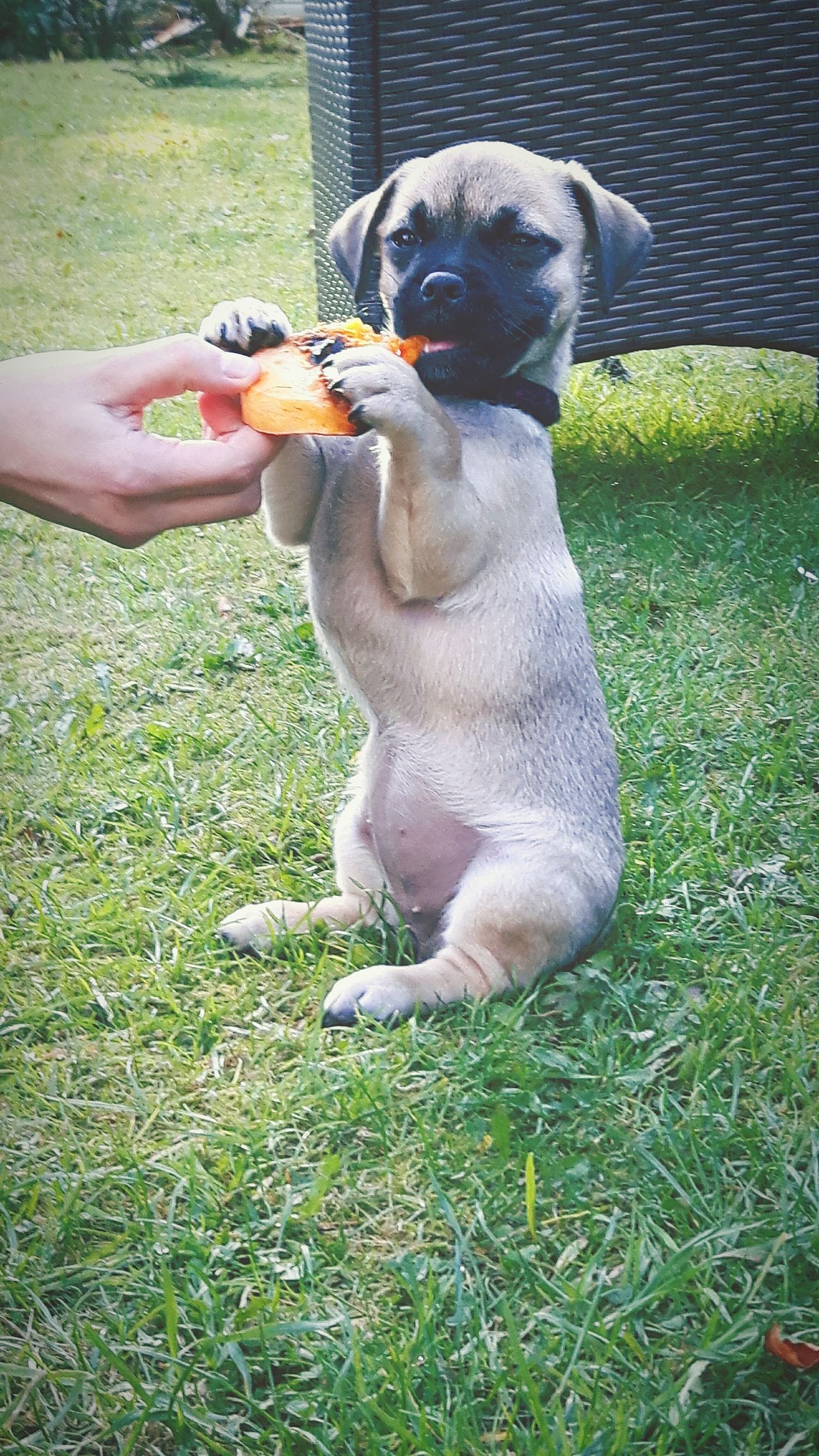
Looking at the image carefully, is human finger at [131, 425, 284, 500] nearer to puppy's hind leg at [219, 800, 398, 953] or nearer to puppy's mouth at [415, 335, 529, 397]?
puppy's mouth at [415, 335, 529, 397]

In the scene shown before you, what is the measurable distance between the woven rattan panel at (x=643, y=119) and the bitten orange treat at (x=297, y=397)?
3.42 ft

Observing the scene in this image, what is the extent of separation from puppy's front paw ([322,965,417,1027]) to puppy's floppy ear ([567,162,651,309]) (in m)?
0.95

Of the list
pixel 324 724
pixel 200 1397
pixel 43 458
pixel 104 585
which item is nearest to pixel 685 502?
pixel 324 724

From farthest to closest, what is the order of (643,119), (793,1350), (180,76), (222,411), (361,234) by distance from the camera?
(643,119), (180,76), (361,234), (222,411), (793,1350)

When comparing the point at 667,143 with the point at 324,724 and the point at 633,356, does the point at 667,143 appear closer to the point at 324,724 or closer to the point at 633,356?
the point at 633,356

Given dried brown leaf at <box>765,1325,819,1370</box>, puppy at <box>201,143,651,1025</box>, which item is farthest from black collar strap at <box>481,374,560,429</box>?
dried brown leaf at <box>765,1325,819,1370</box>

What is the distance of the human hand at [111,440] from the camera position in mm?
1269

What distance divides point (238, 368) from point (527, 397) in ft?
1.38

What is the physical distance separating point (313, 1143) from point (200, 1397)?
0.32m

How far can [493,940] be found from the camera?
1.47 meters

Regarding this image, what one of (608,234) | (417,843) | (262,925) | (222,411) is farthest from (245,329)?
(262,925)

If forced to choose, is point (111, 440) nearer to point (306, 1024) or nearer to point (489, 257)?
point (489, 257)

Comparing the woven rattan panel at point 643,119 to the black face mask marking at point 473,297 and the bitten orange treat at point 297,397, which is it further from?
the bitten orange treat at point 297,397

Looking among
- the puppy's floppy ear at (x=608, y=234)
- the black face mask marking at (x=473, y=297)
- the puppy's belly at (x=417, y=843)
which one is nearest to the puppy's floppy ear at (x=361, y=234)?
the black face mask marking at (x=473, y=297)
